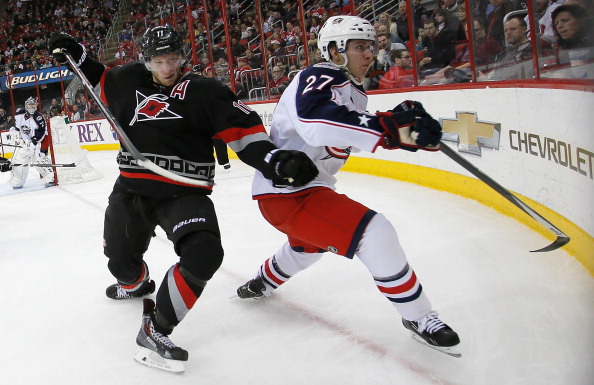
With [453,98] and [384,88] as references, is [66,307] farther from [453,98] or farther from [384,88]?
[384,88]

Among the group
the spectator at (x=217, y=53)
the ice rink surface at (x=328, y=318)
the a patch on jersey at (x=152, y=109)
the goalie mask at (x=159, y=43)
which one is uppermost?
the spectator at (x=217, y=53)

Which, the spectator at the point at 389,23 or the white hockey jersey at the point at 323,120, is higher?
the spectator at the point at 389,23

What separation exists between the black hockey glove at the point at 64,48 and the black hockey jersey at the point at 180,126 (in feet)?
0.90

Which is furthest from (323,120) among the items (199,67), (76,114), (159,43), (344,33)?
(76,114)

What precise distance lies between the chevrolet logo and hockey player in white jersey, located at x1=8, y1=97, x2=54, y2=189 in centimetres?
519

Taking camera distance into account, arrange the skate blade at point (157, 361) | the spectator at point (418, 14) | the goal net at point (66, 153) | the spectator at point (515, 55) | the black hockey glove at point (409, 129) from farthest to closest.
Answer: the goal net at point (66, 153) < the spectator at point (418, 14) < the spectator at point (515, 55) < the skate blade at point (157, 361) < the black hockey glove at point (409, 129)

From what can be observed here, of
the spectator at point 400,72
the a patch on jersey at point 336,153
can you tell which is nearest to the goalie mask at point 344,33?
the a patch on jersey at point 336,153

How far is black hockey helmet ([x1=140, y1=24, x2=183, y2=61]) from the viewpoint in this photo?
82.7 inches

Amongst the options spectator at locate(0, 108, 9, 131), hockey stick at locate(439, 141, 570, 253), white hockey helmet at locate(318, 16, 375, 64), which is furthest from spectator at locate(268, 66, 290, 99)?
spectator at locate(0, 108, 9, 131)

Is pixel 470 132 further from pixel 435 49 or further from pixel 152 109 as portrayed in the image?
pixel 152 109

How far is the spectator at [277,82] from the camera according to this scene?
735 cm

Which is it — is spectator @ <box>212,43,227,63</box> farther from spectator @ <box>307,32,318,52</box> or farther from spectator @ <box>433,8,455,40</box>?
spectator @ <box>433,8,455,40</box>

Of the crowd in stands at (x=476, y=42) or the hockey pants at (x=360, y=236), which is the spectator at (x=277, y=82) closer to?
the crowd in stands at (x=476, y=42)

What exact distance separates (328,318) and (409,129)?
929mm
